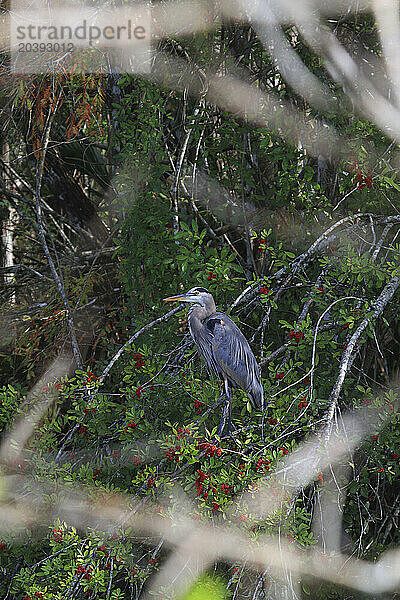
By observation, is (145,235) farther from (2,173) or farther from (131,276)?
(2,173)

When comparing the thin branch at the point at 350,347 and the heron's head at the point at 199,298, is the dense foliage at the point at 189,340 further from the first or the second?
the heron's head at the point at 199,298

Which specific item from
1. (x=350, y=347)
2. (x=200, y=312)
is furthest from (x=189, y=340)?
(x=350, y=347)

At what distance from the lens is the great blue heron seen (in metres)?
2.21

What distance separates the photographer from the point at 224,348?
2.28 meters

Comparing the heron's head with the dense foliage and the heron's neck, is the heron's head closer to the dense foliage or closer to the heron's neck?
the heron's neck

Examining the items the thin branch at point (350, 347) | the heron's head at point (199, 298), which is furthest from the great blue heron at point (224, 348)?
the thin branch at point (350, 347)

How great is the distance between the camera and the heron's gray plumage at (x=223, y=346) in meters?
2.21

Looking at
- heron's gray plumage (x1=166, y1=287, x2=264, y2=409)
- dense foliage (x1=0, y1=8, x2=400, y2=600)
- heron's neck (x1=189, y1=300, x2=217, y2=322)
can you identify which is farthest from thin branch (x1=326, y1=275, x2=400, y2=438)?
heron's neck (x1=189, y1=300, x2=217, y2=322)

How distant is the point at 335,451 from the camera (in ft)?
6.36

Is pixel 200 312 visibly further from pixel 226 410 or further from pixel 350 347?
pixel 350 347

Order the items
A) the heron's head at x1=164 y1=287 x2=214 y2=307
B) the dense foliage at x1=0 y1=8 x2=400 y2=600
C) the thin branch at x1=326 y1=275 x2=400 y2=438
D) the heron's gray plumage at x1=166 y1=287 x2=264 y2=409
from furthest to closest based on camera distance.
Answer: the heron's head at x1=164 y1=287 x2=214 y2=307
the heron's gray plumage at x1=166 y1=287 x2=264 y2=409
the dense foliage at x1=0 y1=8 x2=400 y2=600
the thin branch at x1=326 y1=275 x2=400 y2=438

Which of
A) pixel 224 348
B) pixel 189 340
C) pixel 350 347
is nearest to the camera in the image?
pixel 350 347

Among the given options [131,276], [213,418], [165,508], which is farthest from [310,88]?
[165,508]

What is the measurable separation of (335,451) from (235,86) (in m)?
1.73
